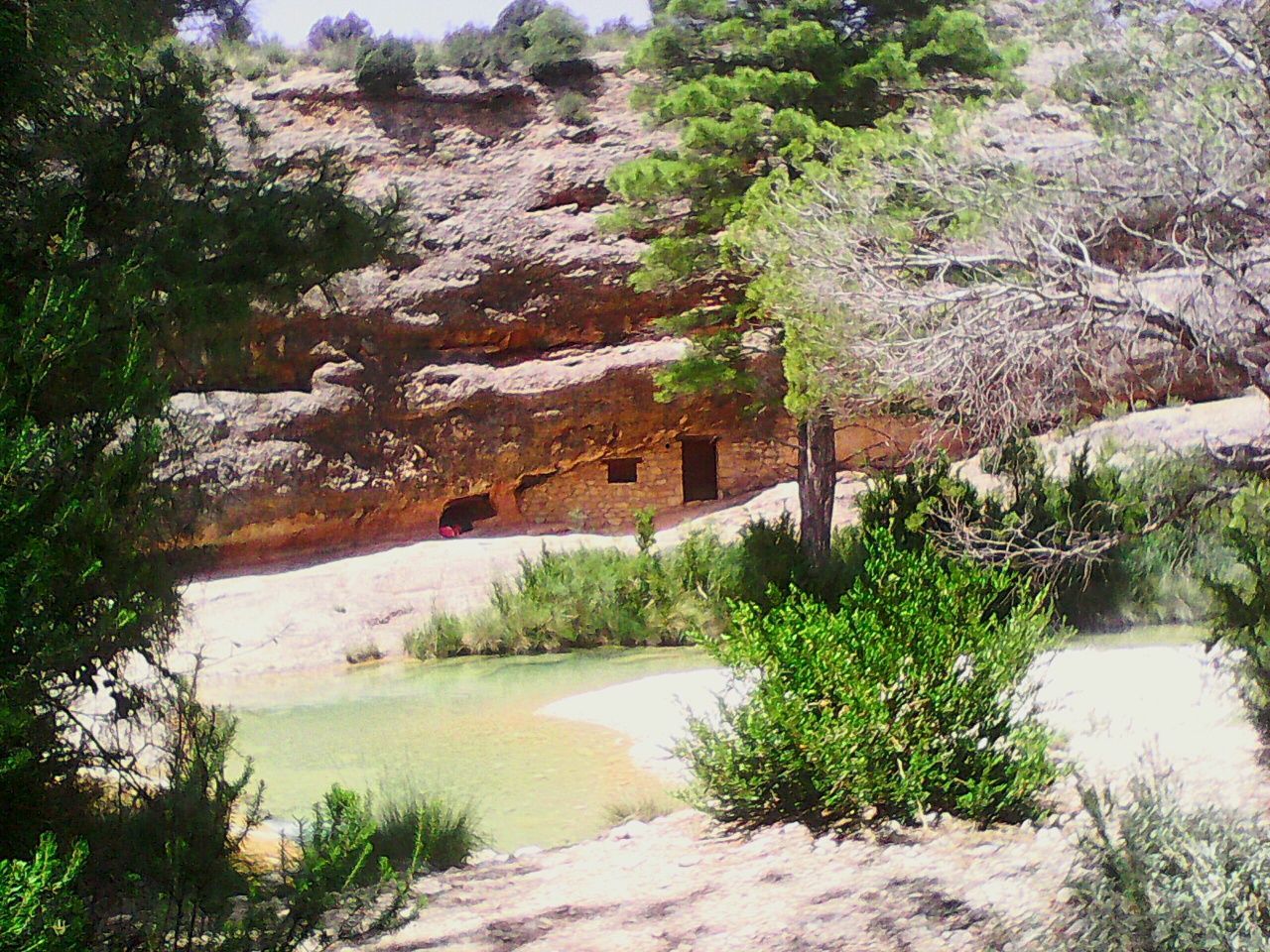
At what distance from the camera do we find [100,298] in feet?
13.1

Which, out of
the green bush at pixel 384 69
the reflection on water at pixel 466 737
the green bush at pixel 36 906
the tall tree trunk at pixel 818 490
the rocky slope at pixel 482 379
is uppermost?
the green bush at pixel 384 69

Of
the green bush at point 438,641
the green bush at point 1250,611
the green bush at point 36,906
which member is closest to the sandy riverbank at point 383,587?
the green bush at point 438,641

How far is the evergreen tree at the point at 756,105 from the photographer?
12.3m

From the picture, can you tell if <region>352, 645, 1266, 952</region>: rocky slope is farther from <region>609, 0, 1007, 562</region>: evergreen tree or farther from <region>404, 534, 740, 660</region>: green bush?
<region>609, 0, 1007, 562</region>: evergreen tree

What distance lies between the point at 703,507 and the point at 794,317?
843cm

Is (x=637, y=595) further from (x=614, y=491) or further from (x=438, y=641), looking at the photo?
(x=614, y=491)

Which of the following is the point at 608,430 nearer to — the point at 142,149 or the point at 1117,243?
the point at 1117,243

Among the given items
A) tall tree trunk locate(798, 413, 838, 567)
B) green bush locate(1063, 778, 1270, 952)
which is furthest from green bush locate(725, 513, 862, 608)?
green bush locate(1063, 778, 1270, 952)

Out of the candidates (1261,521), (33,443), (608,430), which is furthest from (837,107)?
(33,443)

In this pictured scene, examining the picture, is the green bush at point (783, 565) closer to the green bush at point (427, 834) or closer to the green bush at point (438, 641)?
the green bush at point (438, 641)

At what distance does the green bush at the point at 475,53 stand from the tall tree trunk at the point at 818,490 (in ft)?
34.3

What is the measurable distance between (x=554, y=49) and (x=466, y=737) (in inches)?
584

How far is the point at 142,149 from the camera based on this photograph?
16.6ft

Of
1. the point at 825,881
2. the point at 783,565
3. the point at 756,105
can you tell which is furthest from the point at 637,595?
the point at 825,881
